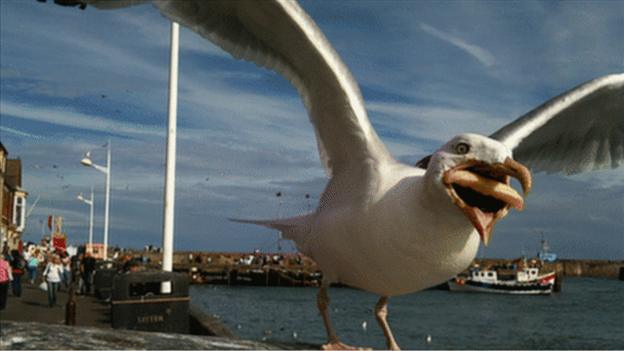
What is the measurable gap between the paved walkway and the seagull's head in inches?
439

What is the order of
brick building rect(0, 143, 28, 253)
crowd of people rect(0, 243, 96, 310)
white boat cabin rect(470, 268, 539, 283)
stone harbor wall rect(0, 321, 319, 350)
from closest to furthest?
stone harbor wall rect(0, 321, 319, 350) → crowd of people rect(0, 243, 96, 310) → brick building rect(0, 143, 28, 253) → white boat cabin rect(470, 268, 539, 283)

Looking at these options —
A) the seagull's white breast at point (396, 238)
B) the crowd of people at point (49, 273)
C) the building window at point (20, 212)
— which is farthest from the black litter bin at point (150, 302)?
the building window at point (20, 212)

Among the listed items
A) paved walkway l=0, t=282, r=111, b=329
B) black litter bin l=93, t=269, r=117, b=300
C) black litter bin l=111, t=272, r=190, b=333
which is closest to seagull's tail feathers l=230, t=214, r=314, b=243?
black litter bin l=111, t=272, r=190, b=333

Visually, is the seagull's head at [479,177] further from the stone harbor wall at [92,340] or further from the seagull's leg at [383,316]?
the stone harbor wall at [92,340]

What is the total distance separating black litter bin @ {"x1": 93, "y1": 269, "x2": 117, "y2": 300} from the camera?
19.1 metres

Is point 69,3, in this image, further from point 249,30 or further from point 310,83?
point 310,83

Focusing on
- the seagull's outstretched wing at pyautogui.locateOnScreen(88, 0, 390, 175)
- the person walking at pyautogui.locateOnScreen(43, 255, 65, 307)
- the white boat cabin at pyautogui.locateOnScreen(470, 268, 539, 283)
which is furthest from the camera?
the white boat cabin at pyautogui.locateOnScreen(470, 268, 539, 283)

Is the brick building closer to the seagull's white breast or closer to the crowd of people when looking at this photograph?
the crowd of people

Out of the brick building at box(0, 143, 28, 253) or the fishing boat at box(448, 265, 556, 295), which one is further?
the fishing boat at box(448, 265, 556, 295)

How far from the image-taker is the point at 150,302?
35.6 ft

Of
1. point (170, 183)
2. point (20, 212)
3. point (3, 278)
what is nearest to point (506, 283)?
point (20, 212)

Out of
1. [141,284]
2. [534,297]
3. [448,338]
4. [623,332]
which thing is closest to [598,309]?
[534,297]

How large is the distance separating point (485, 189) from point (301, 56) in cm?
162

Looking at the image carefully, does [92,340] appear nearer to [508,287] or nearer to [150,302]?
[150,302]
